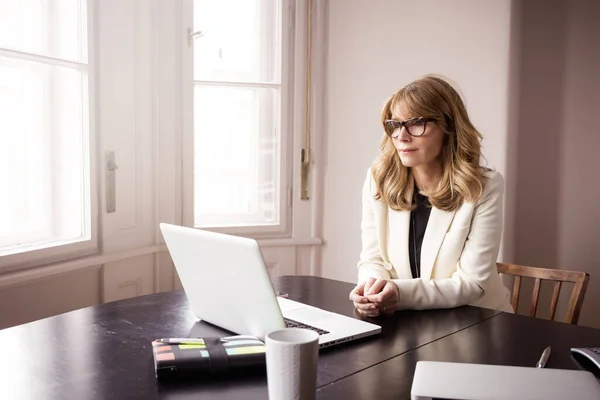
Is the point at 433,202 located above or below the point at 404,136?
below

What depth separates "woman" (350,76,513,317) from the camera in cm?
193

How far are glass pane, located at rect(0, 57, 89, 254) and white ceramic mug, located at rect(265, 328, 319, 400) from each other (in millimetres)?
1801

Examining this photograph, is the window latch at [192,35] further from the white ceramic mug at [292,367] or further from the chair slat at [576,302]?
the white ceramic mug at [292,367]

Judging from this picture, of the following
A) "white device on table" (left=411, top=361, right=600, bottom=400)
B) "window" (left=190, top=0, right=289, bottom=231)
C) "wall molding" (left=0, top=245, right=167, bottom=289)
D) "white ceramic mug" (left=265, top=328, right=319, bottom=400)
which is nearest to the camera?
"white ceramic mug" (left=265, top=328, right=319, bottom=400)

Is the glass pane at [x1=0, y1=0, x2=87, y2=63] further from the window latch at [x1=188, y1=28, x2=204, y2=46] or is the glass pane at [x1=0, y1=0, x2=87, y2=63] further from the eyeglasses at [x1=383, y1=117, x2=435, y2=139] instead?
the eyeglasses at [x1=383, y1=117, x2=435, y2=139]

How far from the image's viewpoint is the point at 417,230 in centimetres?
206

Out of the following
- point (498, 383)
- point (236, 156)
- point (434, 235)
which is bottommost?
point (498, 383)

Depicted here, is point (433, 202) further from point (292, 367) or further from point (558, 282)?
point (292, 367)

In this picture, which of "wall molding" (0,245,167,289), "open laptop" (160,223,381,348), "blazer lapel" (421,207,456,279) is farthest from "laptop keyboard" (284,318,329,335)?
"wall molding" (0,245,167,289)

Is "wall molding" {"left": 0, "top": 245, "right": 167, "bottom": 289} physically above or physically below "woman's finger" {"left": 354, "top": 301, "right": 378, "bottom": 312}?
below

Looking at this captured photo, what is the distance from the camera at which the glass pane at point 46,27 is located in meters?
2.32

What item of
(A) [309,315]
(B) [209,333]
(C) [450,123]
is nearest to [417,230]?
(C) [450,123]

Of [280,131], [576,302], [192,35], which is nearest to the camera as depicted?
[576,302]

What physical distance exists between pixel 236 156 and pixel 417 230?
1.42 m
